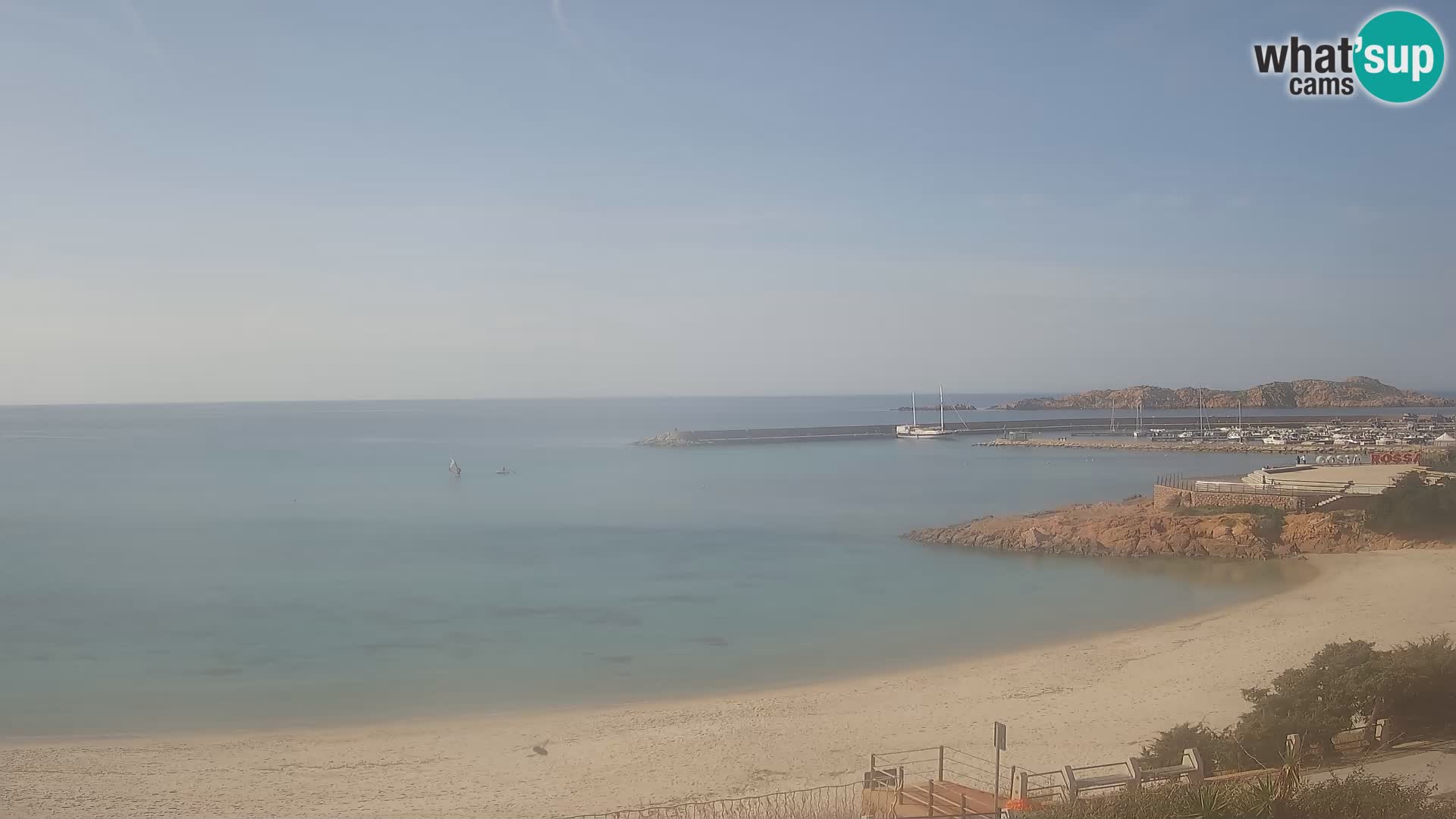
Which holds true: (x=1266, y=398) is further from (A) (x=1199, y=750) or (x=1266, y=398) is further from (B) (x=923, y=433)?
(A) (x=1199, y=750)

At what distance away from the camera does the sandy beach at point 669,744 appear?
10.7 metres

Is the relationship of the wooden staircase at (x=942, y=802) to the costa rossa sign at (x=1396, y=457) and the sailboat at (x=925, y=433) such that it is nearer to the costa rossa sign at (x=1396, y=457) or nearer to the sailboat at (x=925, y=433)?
the costa rossa sign at (x=1396, y=457)

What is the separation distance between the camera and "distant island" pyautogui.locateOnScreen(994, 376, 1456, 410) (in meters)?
148

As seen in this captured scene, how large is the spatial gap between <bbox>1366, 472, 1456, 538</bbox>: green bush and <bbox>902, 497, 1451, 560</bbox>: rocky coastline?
0.30m

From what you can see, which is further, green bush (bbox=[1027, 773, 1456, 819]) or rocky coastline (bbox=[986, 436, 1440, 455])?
rocky coastline (bbox=[986, 436, 1440, 455])

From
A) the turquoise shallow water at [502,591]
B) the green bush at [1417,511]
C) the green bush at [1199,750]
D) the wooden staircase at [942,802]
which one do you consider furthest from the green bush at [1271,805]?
the green bush at [1417,511]

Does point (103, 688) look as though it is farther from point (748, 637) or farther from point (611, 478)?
point (611, 478)

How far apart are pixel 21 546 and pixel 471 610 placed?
19.6 m

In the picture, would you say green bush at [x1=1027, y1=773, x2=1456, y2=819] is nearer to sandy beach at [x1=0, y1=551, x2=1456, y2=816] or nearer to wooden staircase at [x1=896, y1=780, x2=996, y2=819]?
wooden staircase at [x1=896, y1=780, x2=996, y2=819]

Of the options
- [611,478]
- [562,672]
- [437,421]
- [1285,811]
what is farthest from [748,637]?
[437,421]

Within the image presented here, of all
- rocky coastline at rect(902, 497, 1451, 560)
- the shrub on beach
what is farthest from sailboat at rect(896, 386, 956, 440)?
the shrub on beach

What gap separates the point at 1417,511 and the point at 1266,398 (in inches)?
5488

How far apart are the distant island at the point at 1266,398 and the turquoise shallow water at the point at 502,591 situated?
4309 inches

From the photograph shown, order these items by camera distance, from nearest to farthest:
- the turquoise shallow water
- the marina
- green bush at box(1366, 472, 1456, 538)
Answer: the turquoise shallow water < green bush at box(1366, 472, 1456, 538) < the marina
